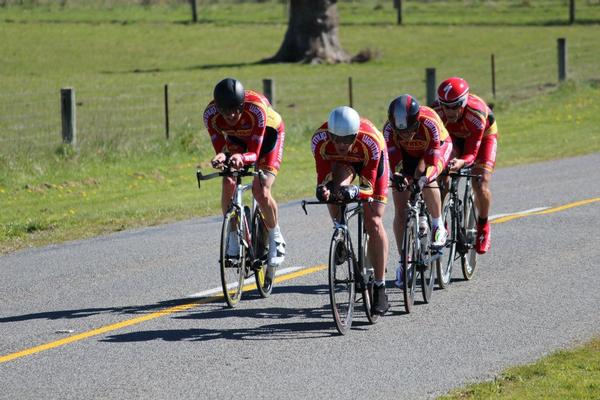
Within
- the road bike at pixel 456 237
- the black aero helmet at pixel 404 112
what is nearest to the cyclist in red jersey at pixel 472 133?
the road bike at pixel 456 237

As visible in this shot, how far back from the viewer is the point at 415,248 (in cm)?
1032

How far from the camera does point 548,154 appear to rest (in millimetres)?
22422

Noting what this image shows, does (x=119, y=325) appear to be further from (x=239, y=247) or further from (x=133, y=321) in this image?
(x=239, y=247)

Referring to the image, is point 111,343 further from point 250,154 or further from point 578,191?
point 578,191

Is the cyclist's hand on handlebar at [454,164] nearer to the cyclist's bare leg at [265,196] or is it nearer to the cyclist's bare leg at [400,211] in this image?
the cyclist's bare leg at [400,211]

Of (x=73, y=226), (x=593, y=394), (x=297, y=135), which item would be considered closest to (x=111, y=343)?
(x=593, y=394)

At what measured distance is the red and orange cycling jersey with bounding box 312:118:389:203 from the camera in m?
9.52

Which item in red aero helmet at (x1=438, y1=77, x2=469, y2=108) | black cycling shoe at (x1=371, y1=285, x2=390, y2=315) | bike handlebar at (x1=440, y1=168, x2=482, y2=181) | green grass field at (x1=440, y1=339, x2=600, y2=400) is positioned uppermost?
red aero helmet at (x1=438, y1=77, x2=469, y2=108)

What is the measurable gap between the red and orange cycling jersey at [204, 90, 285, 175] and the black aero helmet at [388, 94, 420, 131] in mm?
1214

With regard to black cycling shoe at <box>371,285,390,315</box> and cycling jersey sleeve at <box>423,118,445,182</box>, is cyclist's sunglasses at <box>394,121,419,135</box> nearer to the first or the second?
cycling jersey sleeve at <box>423,118,445,182</box>

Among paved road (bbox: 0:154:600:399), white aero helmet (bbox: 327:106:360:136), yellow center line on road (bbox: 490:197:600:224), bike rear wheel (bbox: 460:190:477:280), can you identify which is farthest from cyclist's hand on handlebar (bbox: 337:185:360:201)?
yellow center line on road (bbox: 490:197:600:224)

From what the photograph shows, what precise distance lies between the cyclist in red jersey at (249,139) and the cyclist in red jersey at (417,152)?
3.44ft

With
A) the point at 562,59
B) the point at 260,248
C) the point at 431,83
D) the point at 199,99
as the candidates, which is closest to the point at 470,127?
the point at 260,248

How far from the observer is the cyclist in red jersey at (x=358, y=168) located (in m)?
9.20
